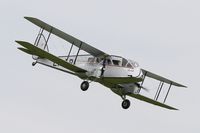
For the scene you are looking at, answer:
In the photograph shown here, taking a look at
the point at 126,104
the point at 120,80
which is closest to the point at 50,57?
the point at 120,80

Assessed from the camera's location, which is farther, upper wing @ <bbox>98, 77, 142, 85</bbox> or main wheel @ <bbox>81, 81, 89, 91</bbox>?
main wheel @ <bbox>81, 81, 89, 91</bbox>

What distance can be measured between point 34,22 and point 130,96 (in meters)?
9.66

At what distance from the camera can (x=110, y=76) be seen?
50.9 meters

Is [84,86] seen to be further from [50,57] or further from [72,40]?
[72,40]

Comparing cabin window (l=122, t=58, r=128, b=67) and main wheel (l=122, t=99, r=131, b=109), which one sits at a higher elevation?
cabin window (l=122, t=58, r=128, b=67)

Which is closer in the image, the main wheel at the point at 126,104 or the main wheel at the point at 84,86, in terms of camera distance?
the main wheel at the point at 84,86

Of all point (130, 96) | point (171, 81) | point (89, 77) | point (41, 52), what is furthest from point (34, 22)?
point (171, 81)

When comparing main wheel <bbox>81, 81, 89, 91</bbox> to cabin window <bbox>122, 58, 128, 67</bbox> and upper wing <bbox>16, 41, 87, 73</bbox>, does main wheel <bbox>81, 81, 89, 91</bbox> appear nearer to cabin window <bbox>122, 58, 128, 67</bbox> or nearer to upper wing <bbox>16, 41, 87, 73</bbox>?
upper wing <bbox>16, 41, 87, 73</bbox>

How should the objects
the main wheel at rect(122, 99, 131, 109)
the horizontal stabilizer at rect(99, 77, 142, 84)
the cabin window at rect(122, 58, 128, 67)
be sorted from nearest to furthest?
the horizontal stabilizer at rect(99, 77, 142, 84) < the cabin window at rect(122, 58, 128, 67) < the main wheel at rect(122, 99, 131, 109)

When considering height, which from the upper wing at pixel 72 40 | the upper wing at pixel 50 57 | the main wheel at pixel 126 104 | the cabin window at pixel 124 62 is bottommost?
the main wheel at pixel 126 104

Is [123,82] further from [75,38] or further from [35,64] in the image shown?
[35,64]

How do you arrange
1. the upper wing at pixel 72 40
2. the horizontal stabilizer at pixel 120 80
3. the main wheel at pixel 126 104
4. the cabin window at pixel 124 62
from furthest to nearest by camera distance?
the main wheel at pixel 126 104 < the upper wing at pixel 72 40 < the cabin window at pixel 124 62 < the horizontal stabilizer at pixel 120 80

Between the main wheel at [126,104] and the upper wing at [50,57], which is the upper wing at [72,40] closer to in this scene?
the upper wing at [50,57]

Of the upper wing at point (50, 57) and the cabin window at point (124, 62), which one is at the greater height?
the cabin window at point (124, 62)
